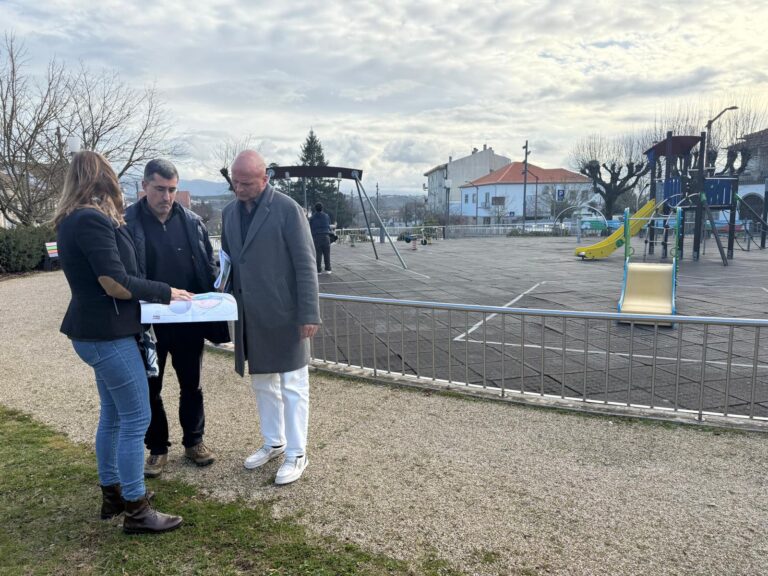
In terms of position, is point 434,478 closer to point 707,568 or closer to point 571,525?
point 571,525

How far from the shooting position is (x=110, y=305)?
8.34 ft

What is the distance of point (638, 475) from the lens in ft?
10.7

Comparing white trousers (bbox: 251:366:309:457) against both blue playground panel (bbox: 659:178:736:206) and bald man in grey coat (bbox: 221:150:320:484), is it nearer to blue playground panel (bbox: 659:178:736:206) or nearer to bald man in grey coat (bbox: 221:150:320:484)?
bald man in grey coat (bbox: 221:150:320:484)

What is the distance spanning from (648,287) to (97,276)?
8765mm

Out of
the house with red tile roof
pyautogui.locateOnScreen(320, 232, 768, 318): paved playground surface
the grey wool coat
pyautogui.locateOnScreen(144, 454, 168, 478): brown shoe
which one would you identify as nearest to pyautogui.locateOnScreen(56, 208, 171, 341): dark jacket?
the grey wool coat

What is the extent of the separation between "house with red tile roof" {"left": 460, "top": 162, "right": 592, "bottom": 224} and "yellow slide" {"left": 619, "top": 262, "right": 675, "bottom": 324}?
59.9 meters

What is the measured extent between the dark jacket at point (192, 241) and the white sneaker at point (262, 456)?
3.54 feet

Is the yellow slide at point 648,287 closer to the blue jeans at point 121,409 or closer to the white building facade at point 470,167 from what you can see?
the blue jeans at point 121,409

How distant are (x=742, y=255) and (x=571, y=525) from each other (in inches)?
838

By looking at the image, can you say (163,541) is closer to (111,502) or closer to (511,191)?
(111,502)

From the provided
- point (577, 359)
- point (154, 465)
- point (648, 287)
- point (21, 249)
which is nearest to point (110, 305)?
point (154, 465)

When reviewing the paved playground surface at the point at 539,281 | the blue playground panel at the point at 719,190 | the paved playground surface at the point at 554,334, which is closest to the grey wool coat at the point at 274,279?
the paved playground surface at the point at 554,334

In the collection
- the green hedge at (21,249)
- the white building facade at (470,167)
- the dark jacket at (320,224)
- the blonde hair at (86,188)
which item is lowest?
the green hedge at (21,249)

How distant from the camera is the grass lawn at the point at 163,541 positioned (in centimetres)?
247
